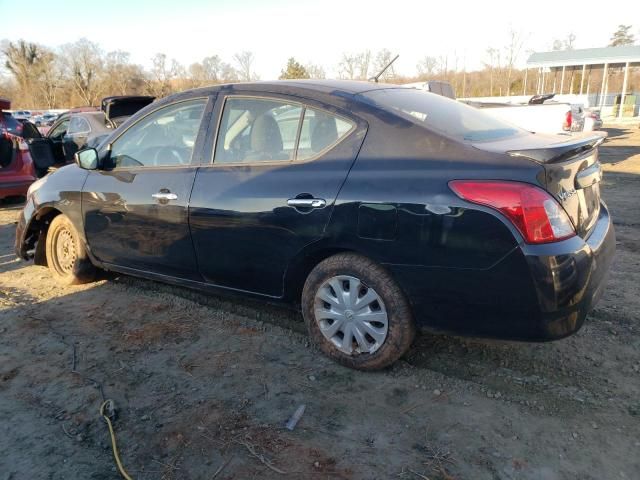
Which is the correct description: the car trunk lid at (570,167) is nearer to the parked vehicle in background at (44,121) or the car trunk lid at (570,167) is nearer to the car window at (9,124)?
the car window at (9,124)

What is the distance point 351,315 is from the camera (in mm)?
3002

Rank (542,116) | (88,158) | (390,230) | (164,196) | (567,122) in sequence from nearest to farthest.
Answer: (390,230) < (164,196) < (88,158) < (567,122) < (542,116)

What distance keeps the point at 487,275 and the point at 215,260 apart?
1.84 metres

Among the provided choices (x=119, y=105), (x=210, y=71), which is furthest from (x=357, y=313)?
(x=210, y=71)

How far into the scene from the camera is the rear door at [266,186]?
2954 mm

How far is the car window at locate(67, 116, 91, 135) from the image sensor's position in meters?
10.2

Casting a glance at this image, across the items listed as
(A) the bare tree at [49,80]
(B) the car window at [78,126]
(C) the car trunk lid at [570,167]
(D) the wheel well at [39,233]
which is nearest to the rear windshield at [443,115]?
(C) the car trunk lid at [570,167]

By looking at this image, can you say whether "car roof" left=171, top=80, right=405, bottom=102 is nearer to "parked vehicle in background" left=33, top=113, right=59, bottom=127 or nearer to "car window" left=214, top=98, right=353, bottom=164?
"car window" left=214, top=98, right=353, bottom=164

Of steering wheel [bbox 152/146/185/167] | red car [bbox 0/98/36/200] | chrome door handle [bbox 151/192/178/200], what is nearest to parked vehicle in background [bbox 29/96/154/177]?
red car [bbox 0/98/36/200]

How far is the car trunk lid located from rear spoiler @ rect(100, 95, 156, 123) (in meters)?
8.45

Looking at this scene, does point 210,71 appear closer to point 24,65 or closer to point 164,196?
point 24,65

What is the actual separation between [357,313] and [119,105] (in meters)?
8.47

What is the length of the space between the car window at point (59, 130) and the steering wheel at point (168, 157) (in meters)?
8.32

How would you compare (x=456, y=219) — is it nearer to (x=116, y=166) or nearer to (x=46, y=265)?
(x=116, y=166)
